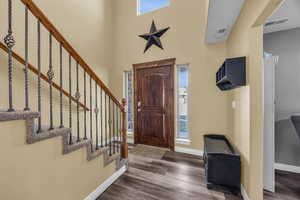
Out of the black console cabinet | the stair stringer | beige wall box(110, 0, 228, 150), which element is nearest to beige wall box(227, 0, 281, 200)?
the black console cabinet

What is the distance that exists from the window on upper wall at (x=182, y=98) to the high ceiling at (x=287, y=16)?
1.55 meters

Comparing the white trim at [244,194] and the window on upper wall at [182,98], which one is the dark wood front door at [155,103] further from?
the white trim at [244,194]

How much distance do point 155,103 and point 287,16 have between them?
105 inches

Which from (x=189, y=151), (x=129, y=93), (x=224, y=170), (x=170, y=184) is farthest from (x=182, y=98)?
(x=170, y=184)

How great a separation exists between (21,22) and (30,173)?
224 cm

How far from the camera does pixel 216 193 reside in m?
1.77

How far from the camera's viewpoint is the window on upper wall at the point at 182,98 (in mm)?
3088

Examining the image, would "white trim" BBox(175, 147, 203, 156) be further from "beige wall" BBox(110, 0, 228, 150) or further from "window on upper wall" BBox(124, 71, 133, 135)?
"window on upper wall" BBox(124, 71, 133, 135)

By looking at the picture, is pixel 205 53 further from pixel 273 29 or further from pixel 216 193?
pixel 216 193

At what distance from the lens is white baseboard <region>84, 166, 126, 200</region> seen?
163cm

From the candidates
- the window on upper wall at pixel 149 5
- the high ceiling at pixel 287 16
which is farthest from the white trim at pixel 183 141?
the window on upper wall at pixel 149 5

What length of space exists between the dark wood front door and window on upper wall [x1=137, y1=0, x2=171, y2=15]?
142 centimetres

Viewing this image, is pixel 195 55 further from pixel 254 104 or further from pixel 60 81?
pixel 60 81

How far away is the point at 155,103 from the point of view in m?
3.30
